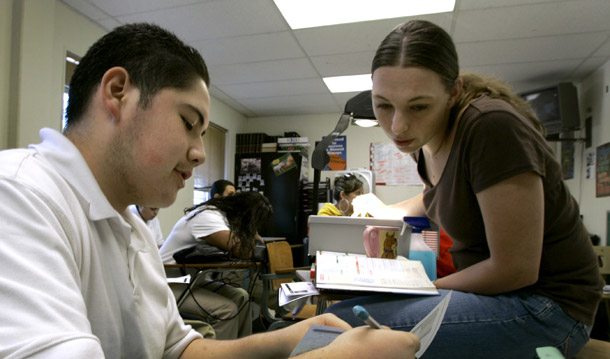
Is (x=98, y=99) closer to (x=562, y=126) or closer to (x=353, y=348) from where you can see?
(x=353, y=348)

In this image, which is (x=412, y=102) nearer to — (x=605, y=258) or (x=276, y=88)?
(x=605, y=258)

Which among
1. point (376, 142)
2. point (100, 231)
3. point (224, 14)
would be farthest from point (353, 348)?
point (376, 142)

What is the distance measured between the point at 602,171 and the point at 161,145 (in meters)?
4.44

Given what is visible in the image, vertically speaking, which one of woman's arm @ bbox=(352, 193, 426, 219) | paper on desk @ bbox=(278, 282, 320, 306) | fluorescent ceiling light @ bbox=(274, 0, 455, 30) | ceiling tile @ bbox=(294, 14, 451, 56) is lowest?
paper on desk @ bbox=(278, 282, 320, 306)

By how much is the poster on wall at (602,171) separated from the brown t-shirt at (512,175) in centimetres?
352

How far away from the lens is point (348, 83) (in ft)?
Answer: 15.1

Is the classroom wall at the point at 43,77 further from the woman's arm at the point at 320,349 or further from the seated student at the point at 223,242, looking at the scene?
the woman's arm at the point at 320,349

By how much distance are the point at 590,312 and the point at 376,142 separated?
4931 mm

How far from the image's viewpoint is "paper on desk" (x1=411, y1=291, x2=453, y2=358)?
1.94 feet

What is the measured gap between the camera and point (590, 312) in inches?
33.2

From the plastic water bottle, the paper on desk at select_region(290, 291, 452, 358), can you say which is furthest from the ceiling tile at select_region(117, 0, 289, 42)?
the paper on desk at select_region(290, 291, 452, 358)

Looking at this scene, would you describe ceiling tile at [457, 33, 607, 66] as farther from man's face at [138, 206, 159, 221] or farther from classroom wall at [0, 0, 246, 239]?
classroom wall at [0, 0, 246, 239]

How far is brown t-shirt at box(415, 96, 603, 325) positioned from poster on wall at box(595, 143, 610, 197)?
3519 mm

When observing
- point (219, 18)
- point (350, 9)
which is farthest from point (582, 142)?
point (219, 18)
